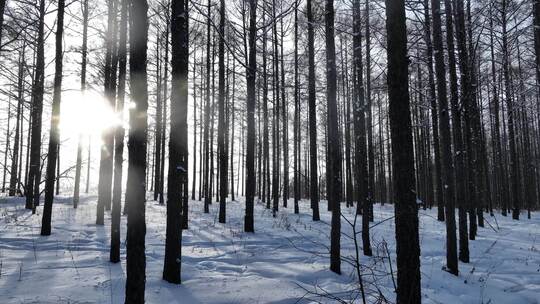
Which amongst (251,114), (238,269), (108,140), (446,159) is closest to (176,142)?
(238,269)

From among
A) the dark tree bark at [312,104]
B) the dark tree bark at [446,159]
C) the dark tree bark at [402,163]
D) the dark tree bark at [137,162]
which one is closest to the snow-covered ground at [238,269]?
the dark tree bark at [402,163]

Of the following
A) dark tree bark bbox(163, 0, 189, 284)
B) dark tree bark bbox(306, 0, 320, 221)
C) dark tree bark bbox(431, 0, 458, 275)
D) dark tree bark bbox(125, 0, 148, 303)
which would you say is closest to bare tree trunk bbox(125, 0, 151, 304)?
dark tree bark bbox(125, 0, 148, 303)

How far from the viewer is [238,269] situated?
7.57 m

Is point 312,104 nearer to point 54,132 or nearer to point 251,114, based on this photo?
point 251,114

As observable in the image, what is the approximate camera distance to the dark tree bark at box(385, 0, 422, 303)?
14.3 ft

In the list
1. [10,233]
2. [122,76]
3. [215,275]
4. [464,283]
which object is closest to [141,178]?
[215,275]

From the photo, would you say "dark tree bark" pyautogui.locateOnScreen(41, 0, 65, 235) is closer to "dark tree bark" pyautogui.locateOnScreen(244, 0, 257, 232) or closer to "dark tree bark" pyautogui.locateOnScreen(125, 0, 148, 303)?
"dark tree bark" pyautogui.locateOnScreen(244, 0, 257, 232)

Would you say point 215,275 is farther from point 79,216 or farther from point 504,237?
point 504,237

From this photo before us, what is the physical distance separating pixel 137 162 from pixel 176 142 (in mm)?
1894

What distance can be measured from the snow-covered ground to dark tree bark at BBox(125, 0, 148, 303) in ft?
3.23

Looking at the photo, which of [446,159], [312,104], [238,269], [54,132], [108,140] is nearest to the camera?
[238,269]

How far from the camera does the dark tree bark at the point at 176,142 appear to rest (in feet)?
21.0

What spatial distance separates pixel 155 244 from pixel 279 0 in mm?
11510

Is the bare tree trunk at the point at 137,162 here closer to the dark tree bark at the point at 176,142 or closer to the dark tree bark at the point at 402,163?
the dark tree bark at the point at 176,142
